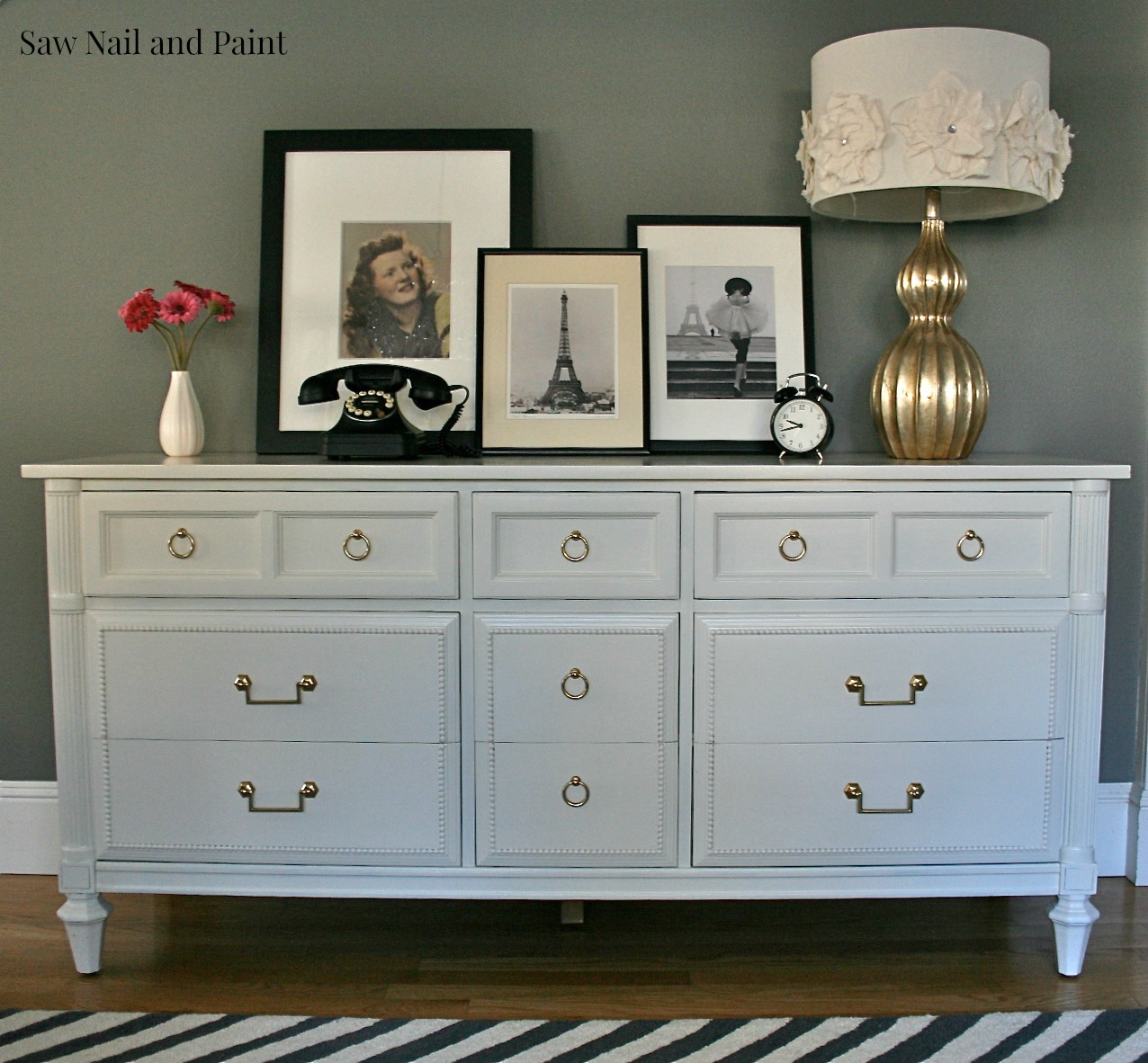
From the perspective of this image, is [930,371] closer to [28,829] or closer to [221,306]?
[221,306]

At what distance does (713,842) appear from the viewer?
203cm

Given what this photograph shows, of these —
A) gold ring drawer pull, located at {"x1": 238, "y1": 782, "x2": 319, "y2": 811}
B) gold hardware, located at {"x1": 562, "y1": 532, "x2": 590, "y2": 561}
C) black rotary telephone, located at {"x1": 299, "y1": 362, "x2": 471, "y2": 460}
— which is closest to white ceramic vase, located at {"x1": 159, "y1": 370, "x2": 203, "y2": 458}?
black rotary telephone, located at {"x1": 299, "y1": 362, "x2": 471, "y2": 460}

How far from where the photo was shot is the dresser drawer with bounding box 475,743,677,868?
2016mm

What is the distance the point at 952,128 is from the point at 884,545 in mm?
769

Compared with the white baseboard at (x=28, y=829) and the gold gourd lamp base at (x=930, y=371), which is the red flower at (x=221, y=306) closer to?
the white baseboard at (x=28, y=829)

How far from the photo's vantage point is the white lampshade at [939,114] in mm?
2047

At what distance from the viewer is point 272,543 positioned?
1.99 metres

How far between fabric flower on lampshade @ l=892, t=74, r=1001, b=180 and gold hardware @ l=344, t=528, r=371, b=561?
4.01 feet

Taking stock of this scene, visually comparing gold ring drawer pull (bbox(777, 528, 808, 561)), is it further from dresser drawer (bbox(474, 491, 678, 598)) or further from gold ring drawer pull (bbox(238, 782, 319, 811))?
gold ring drawer pull (bbox(238, 782, 319, 811))

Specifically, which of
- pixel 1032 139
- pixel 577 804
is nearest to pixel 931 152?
pixel 1032 139

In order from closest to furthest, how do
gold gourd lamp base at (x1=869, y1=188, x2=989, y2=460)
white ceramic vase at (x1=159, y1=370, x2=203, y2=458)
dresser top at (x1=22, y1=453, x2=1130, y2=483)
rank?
1. dresser top at (x1=22, y1=453, x2=1130, y2=483)
2. gold gourd lamp base at (x1=869, y1=188, x2=989, y2=460)
3. white ceramic vase at (x1=159, y1=370, x2=203, y2=458)

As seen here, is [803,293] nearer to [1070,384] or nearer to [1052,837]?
[1070,384]

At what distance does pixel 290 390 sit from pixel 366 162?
0.52 meters

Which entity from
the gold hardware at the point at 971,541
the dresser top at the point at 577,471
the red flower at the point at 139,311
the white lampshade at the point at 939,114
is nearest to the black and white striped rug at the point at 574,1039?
the gold hardware at the point at 971,541
